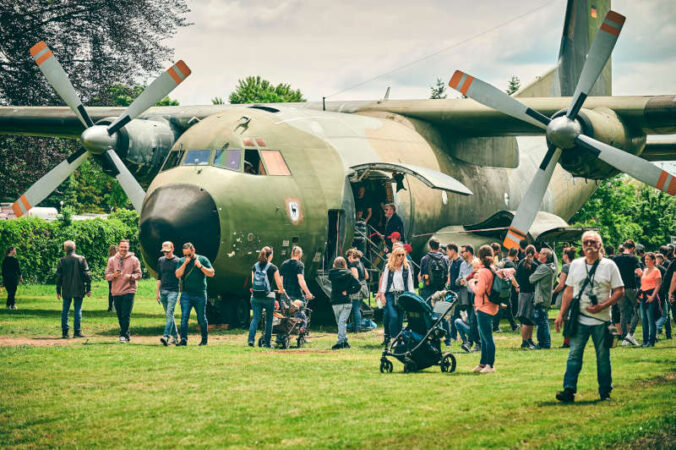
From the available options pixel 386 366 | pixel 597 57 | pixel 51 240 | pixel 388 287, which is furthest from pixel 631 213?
pixel 386 366

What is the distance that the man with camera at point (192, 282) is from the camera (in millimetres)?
13664

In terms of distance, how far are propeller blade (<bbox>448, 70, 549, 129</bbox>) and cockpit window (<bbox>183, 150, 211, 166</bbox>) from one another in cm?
572

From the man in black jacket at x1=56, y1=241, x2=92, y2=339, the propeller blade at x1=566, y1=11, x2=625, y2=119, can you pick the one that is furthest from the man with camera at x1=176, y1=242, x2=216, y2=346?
the propeller blade at x1=566, y1=11, x2=625, y2=119

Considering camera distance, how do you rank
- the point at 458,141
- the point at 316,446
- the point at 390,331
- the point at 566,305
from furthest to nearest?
the point at 458,141 → the point at 390,331 → the point at 566,305 → the point at 316,446

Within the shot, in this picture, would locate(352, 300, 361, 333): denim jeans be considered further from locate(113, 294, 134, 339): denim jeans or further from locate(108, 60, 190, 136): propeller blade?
locate(108, 60, 190, 136): propeller blade

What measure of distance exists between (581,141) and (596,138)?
605 millimetres

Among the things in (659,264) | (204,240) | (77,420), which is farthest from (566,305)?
(659,264)

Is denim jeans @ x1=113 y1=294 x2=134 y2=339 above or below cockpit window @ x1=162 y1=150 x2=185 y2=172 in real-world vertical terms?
below

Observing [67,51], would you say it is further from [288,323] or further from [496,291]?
[496,291]

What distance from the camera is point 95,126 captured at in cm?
1845

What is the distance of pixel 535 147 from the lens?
26.4 meters

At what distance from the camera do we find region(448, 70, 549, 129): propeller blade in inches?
703

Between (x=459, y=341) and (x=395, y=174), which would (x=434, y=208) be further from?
(x=459, y=341)

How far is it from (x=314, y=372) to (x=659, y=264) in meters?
9.08
